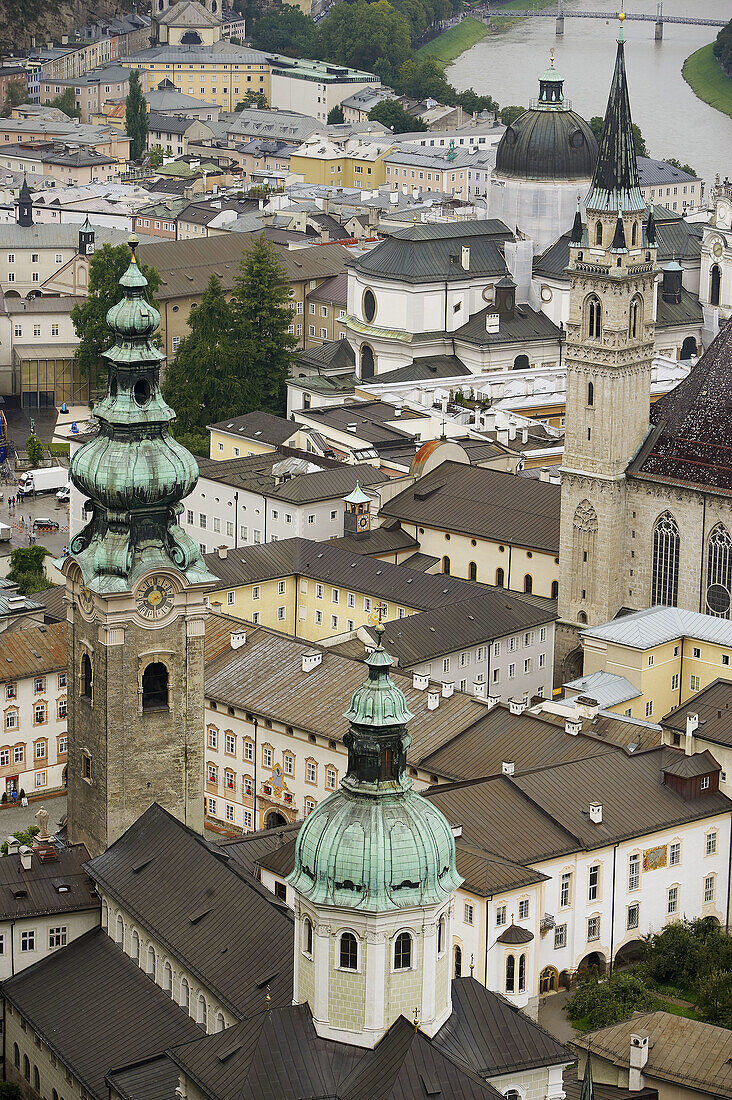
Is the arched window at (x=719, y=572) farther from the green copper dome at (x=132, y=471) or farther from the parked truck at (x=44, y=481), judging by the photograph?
the parked truck at (x=44, y=481)

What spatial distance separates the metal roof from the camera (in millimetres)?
107625

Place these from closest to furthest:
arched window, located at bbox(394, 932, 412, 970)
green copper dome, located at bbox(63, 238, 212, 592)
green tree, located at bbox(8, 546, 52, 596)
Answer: arched window, located at bbox(394, 932, 412, 970) < green copper dome, located at bbox(63, 238, 212, 592) < green tree, located at bbox(8, 546, 52, 596)

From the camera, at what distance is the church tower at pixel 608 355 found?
101 metres

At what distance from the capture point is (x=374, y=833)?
5269 cm

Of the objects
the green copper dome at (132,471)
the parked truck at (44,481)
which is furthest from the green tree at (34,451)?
the green copper dome at (132,471)

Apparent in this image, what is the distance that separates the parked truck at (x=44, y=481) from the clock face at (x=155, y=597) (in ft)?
217

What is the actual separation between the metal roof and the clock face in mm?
38630

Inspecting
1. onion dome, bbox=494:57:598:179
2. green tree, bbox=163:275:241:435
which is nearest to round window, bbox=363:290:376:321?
green tree, bbox=163:275:241:435

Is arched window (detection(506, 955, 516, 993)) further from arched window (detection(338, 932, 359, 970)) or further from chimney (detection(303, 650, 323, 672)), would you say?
arched window (detection(338, 932, 359, 970))

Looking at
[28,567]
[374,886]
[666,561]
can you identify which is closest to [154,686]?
[374,886]

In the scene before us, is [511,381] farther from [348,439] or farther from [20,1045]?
[20,1045]

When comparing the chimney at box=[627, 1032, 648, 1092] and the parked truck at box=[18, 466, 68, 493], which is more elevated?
the chimney at box=[627, 1032, 648, 1092]

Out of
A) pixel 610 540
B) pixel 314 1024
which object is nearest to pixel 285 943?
pixel 314 1024

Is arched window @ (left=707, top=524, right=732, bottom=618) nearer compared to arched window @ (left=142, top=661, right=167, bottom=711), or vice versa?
arched window @ (left=142, top=661, right=167, bottom=711)
